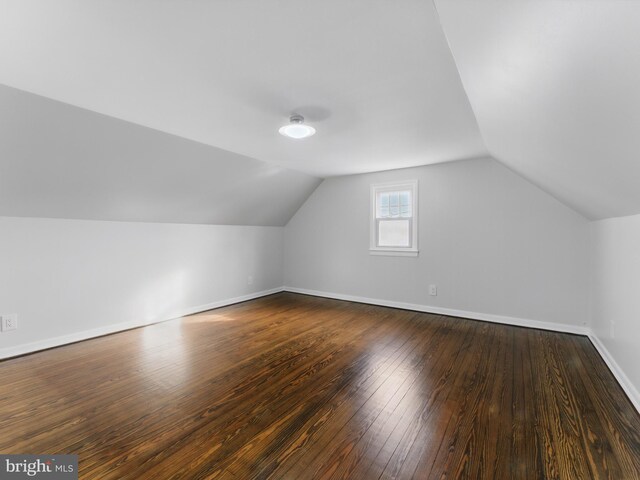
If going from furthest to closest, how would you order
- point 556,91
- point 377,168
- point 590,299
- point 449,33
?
point 377,168, point 590,299, point 449,33, point 556,91

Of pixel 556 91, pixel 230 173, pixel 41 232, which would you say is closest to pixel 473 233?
pixel 556 91

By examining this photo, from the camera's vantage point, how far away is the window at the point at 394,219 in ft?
14.7

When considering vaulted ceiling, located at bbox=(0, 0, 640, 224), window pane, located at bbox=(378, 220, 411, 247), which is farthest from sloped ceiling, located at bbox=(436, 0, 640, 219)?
window pane, located at bbox=(378, 220, 411, 247)

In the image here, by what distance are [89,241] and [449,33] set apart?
3.91 m

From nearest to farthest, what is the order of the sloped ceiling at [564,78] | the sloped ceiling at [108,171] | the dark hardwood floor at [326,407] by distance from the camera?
the sloped ceiling at [564,78] → the dark hardwood floor at [326,407] → the sloped ceiling at [108,171]

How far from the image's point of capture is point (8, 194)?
8.45 ft

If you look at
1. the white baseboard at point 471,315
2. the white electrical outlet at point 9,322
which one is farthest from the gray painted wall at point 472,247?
the white electrical outlet at point 9,322

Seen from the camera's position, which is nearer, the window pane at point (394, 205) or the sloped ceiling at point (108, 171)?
the sloped ceiling at point (108, 171)

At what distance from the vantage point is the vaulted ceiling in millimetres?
1104

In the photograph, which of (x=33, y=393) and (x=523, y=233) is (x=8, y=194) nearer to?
(x=33, y=393)

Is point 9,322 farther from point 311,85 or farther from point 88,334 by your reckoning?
point 311,85

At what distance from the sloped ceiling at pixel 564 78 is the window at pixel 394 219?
2309 mm

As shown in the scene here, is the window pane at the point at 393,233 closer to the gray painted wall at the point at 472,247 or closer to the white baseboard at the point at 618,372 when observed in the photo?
the gray painted wall at the point at 472,247

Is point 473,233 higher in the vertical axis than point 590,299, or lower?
higher
